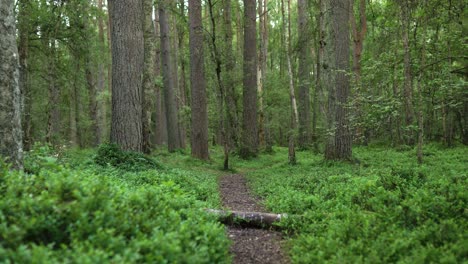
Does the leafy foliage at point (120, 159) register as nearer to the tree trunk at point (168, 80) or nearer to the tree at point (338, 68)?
the tree at point (338, 68)

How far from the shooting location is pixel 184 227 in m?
4.30

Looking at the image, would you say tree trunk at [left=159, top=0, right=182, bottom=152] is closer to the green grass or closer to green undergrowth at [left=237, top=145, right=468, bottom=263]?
green undergrowth at [left=237, top=145, right=468, bottom=263]

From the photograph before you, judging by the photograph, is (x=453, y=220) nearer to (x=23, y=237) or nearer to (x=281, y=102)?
(x=23, y=237)

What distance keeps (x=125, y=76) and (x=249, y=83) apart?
8.52m

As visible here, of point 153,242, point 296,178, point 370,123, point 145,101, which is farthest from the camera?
point 145,101

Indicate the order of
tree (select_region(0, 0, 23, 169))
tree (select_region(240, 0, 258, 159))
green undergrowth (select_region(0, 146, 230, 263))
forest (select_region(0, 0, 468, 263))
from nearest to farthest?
green undergrowth (select_region(0, 146, 230, 263)), forest (select_region(0, 0, 468, 263)), tree (select_region(0, 0, 23, 169)), tree (select_region(240, 0, 258, 159))

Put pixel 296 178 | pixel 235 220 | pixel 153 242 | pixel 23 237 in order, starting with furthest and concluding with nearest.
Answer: pixel 296 178, pixel 235 220, pixel 153 242, pixel 23 237

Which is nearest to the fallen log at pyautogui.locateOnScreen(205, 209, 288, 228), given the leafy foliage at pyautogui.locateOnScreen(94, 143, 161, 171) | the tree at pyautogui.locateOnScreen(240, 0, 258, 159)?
the leafy foliage at pyautogui.locateOnScreen(94, 143, 161, 171)

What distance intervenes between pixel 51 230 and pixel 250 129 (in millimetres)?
14896

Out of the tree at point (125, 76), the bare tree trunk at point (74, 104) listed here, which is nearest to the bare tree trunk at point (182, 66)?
the bare tree trunk at point (74, 104)

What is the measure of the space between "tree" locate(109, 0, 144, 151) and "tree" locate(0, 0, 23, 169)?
4187mm

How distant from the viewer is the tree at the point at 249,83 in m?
17.6

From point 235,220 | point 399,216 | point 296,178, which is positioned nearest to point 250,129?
point 296,178

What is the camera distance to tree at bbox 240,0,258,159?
17.6 metres
